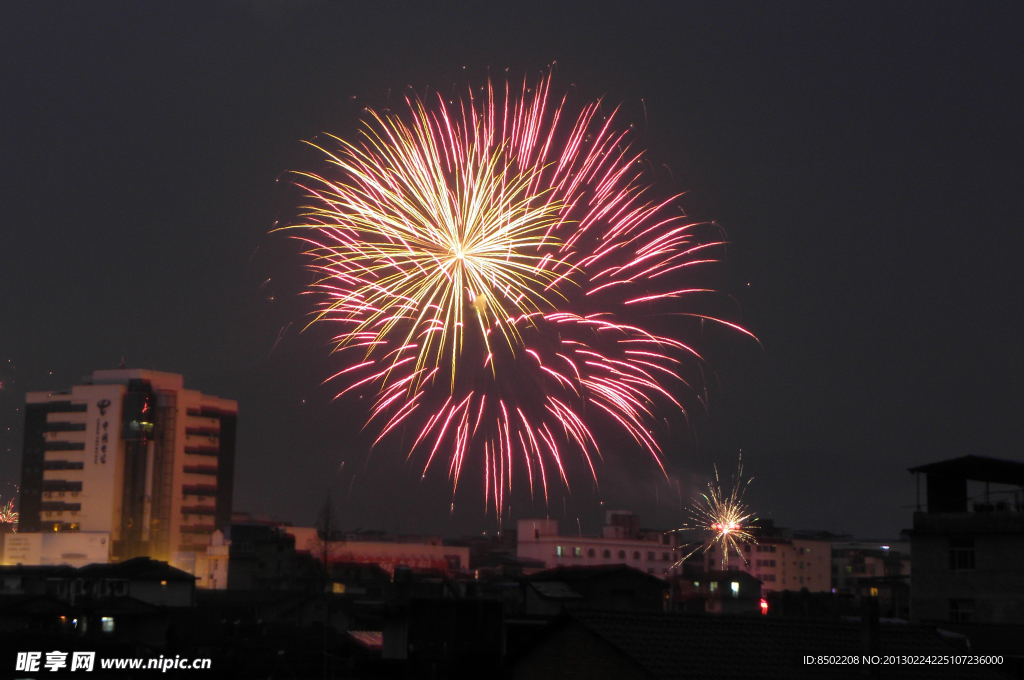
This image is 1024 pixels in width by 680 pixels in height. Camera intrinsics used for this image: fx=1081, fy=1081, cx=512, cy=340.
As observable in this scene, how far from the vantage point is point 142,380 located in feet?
392

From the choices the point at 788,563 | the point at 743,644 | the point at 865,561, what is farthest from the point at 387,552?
the point at 743,644

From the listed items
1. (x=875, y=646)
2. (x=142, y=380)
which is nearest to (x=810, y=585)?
(x=142, y=380)

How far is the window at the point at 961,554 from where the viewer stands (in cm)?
4319

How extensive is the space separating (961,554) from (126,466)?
95.3 metres

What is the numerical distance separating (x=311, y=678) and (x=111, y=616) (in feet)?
59.5

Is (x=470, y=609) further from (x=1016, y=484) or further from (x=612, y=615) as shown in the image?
(x=1016, y=484)

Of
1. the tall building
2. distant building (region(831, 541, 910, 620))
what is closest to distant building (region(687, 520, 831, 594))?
distant building (region(831, 541, 910, 620))

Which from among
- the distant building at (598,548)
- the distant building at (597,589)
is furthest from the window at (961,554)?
the distant building at (598,548)

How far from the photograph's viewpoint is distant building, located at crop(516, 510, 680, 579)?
118 metres

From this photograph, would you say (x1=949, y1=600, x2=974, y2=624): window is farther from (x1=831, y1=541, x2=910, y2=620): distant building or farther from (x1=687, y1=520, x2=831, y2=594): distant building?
(x1=687, y1=520, x2=831, y2=594): distant building

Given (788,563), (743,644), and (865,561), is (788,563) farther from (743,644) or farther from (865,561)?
(743,644)

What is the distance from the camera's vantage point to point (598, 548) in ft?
392

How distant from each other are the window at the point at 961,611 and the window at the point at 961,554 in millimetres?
1329

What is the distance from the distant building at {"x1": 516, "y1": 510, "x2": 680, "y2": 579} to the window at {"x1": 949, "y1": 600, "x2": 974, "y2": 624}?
73626 mm
